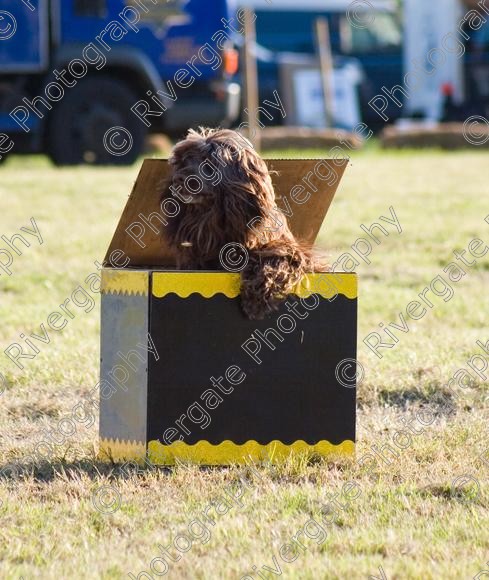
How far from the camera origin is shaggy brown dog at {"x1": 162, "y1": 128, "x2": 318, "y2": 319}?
366 centimetres

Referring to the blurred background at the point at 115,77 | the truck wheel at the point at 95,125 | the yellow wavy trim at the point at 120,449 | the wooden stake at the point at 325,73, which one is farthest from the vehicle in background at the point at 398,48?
the yellow wavy trim at the point at 120,449

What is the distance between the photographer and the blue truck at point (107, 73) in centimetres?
1223

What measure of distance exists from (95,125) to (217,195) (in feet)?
29.1

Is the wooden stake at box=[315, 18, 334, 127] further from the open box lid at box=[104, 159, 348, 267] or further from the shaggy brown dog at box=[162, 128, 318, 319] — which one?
the shaggy brown dog at box=[162, 128, 318, 319]

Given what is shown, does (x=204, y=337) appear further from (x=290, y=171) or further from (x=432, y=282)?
(x=432, y=282)

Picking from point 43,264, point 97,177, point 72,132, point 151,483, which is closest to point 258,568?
point 151,483

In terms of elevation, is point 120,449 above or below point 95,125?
below

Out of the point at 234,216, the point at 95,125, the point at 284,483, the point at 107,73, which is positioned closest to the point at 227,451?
the point at 284,483

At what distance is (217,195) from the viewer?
3.67 meters

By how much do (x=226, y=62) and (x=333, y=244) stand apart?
4.85m

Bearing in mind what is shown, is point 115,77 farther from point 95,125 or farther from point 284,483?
point 284,483

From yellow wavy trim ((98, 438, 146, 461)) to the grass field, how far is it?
4cm

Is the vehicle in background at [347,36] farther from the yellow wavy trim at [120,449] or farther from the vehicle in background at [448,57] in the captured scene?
the yellow wavy trim at [120,449]

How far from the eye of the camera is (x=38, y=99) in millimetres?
12234
